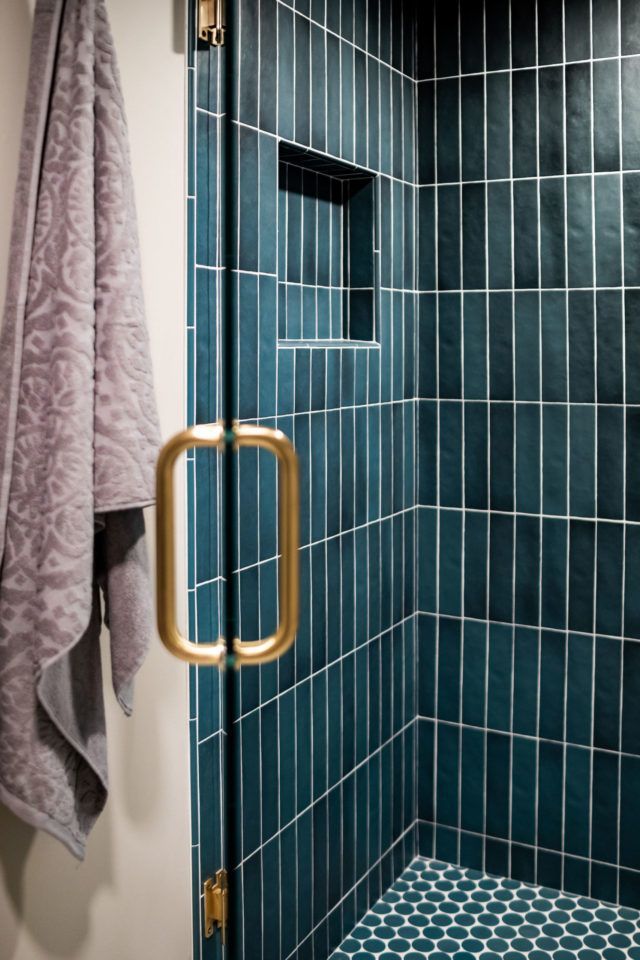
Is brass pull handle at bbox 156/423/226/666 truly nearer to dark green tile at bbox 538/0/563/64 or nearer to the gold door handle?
the gold door handle

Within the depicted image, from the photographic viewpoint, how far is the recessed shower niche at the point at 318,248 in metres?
1.09

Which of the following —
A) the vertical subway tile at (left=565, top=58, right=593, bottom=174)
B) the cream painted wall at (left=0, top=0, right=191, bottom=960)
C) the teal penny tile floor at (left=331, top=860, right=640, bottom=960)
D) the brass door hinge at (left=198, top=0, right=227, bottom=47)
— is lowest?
the teal penny tile floor at (left=331, top=860, right=640, bottom=960)

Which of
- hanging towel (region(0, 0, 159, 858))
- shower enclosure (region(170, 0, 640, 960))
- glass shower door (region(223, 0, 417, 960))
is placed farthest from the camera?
glass shower door (region(223, 0, 417, 960))

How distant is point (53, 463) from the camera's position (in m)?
0.64

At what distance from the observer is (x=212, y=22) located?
770mm

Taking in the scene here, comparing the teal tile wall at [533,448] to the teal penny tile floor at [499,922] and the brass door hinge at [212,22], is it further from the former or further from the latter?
the brass door hinge at [212,22]

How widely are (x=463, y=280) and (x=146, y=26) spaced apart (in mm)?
1213

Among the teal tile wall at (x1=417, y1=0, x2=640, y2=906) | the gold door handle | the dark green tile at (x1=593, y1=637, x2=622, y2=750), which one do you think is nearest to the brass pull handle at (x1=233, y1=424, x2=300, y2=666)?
the gold door handle

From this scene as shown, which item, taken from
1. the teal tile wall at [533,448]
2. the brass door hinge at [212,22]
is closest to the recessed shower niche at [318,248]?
the brass door hinge at [212,22]

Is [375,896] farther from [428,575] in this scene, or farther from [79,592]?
[79,592]

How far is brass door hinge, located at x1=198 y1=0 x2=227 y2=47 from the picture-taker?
2.49 ft

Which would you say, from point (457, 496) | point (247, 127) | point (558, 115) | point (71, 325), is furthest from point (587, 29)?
point (71, 325)

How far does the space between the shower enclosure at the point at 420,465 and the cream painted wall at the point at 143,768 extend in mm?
23

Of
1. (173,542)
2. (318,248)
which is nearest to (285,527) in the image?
(173,542)
